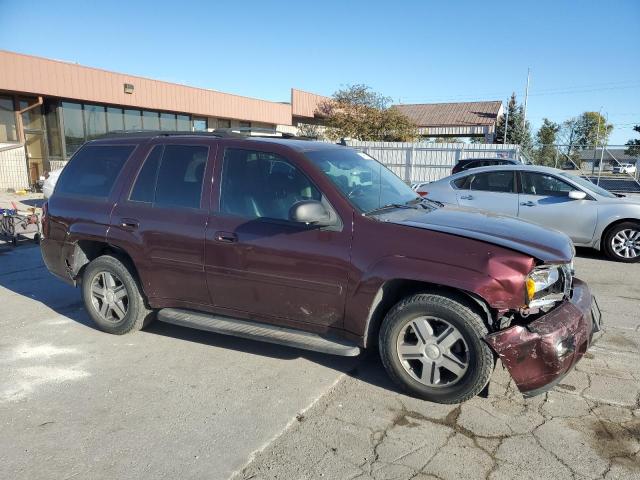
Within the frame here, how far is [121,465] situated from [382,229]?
85.9 inches

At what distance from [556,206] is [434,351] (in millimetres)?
5814

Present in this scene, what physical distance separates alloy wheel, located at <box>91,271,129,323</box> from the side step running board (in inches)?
21.5

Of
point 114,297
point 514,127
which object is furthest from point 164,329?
point 514,127

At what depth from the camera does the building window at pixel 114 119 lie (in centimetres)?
2108

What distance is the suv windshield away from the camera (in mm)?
3898

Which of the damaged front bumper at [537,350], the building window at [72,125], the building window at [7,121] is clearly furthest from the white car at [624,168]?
the building window at [7,121]

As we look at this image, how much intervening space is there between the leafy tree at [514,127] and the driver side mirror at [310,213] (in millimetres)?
44326

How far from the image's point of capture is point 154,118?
75.4ft

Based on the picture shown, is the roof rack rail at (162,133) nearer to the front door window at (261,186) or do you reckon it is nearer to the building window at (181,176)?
the building window at (181,176)

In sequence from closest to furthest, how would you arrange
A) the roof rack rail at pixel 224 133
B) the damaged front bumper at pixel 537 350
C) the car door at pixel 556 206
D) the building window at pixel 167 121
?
the damaged front bumper at pixel 537 350, the roof rack rail at pixel 224 133, the car door at pixel 556 206, the building window at pixel 167 121

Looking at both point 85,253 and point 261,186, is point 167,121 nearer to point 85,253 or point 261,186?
point 85,253

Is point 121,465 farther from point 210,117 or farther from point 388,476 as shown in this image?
point 210,117

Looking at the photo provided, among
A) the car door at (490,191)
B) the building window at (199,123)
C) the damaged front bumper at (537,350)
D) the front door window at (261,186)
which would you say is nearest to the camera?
the damaged front bumper at (537,350)

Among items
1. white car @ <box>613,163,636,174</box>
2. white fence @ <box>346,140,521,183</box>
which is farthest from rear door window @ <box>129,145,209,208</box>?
white car @ <box>613,163,636,174</box>
